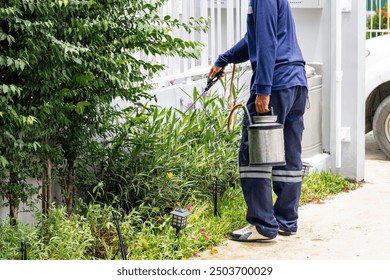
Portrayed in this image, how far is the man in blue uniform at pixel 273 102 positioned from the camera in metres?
7.21

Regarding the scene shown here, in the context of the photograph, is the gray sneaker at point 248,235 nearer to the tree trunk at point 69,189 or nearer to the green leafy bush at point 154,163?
the green leafy bush at point 154,163

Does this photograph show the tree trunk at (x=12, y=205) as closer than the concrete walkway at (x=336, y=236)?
Yes

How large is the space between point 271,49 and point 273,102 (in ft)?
1.42

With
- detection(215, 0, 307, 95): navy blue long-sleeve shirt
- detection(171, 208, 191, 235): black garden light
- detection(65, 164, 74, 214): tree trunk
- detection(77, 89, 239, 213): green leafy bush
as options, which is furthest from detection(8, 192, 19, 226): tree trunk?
detection(215, 0, 307, 95): navy blue long-sleeve shirt

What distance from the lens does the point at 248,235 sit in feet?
24.7

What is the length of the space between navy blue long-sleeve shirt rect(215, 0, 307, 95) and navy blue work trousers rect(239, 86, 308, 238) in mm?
114

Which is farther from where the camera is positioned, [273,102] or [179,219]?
A: [273,102]

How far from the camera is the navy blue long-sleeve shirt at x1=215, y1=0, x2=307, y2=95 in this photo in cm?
720

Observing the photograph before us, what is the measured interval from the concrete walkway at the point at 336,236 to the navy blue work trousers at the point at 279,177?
161mm

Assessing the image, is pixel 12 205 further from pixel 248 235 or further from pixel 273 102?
pixel 273 102

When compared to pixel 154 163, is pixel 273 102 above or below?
above

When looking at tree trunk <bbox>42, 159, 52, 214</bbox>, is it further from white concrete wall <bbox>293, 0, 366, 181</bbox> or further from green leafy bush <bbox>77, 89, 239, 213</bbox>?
white concrete wall <bbox>293, 0, 366, 181</bbox>

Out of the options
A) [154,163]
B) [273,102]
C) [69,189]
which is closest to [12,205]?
[69,189]

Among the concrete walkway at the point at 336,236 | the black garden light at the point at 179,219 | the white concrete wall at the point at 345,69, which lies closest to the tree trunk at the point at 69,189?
the black garden light at the point at 179,219
